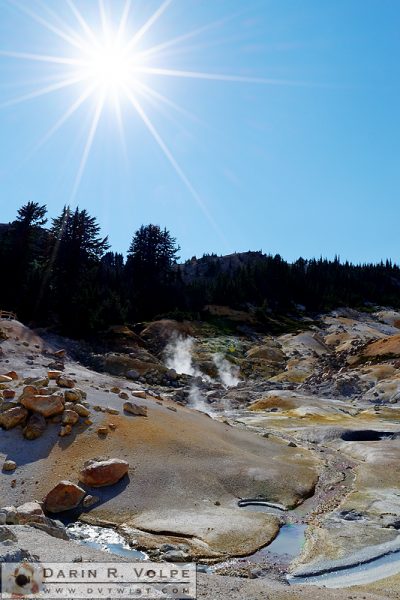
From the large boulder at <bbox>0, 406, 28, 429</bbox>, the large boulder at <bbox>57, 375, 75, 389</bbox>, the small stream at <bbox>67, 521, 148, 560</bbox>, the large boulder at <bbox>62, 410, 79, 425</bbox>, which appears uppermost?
the large boulder at <bbox>57, 375, 75, 389</bbox>

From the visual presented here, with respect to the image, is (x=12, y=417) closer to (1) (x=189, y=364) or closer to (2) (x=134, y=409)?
(2) (x=134, y=409)

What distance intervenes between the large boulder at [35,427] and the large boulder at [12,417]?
1.08 ft

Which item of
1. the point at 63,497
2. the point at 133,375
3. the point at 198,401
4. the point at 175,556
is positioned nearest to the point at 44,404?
the point at 63,497

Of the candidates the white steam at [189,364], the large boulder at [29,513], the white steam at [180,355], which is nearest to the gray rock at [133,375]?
the white steam at [189,364]

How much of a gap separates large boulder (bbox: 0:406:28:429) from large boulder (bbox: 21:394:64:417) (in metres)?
0.36

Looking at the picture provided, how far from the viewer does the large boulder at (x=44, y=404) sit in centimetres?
1848

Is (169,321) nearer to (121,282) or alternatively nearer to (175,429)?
(121,282)

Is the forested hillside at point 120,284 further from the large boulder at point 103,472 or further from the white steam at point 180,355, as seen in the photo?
the large boulder at point 103,472

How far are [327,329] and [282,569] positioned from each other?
7604 cm

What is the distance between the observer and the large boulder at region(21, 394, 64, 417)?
18477 millimetres

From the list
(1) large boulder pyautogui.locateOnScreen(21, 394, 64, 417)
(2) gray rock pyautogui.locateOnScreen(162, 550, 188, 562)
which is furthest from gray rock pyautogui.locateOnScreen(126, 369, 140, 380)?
(2) gray rock pyautogui.locateOnScreen(162, 550, 188, 562)

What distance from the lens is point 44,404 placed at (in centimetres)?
1861

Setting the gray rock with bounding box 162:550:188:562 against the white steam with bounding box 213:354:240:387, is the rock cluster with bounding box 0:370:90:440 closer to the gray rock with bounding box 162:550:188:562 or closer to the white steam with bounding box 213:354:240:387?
the gray rock with bounding box 162:550:188:562

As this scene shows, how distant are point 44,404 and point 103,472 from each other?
490 centimetres
